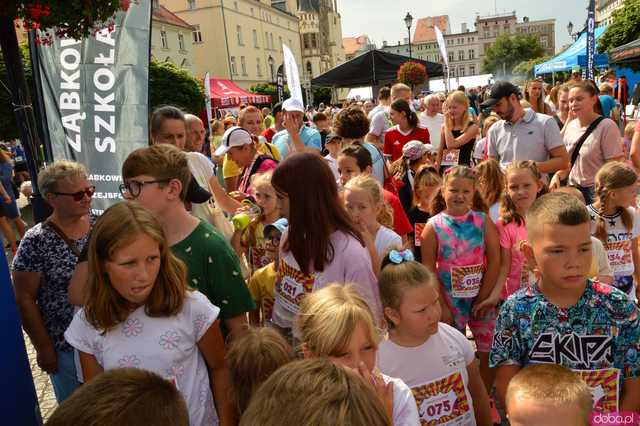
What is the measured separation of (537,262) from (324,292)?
84 centimetres

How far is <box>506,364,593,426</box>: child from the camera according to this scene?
1570 mm

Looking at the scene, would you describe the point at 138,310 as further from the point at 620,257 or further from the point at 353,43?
the point at 353,43

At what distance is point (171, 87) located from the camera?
22594 mm

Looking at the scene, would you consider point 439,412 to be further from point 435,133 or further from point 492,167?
point 435,133

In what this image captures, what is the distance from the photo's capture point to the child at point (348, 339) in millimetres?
1790

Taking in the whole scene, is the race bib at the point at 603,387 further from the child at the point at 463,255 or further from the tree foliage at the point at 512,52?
the tree foliage at the point at 512,52

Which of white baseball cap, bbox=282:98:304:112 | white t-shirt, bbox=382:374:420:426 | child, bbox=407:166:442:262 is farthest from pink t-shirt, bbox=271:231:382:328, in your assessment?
white baseball cap, bbox=282:98:304:112

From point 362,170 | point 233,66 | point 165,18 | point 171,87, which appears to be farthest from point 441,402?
point 233,66

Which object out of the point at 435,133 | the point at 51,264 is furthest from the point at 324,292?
the point at 435,133

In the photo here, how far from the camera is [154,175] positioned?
2.28 m

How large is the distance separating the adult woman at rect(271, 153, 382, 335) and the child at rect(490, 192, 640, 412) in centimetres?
74

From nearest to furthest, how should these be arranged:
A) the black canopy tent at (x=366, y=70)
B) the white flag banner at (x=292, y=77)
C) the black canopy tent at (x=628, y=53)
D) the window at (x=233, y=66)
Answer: the white flag banner at (x=292, y=77) → the black canopy tent at (x=628, y=53) → the black canopy tent at (x=366, y=70) → the window at (x=233, y=66)

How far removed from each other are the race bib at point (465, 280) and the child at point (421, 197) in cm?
92

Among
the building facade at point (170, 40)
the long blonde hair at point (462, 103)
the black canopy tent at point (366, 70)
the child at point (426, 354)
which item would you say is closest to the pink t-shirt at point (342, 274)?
the child at point (426, 354)
